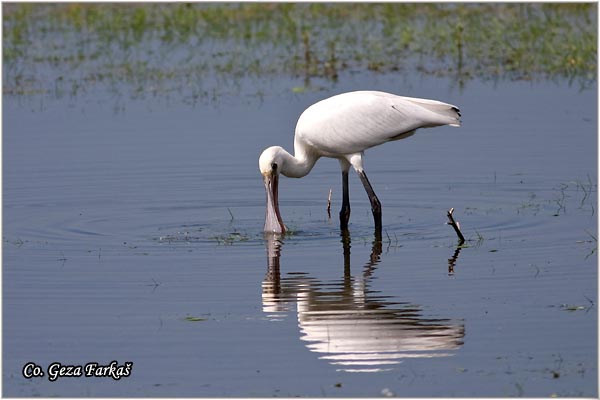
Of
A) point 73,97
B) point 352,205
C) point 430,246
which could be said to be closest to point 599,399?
point 430,246

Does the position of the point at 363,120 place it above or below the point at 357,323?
above

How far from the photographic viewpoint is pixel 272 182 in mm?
10062

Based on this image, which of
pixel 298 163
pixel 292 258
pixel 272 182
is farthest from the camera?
pixel 298 163

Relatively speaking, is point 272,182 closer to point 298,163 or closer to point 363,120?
point 298,163

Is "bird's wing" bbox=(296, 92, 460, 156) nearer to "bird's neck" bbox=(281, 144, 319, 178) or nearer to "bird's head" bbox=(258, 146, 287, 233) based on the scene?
"bird's neck" bbox=(281, 144, 319, 178)

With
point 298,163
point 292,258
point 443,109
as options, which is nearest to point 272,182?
point 298,163

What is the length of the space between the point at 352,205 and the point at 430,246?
6.47ft

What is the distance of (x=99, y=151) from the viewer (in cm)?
1317

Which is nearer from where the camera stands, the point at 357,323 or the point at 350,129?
the point at 357,323

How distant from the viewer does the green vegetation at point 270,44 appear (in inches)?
647

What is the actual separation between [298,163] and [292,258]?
1483 mm

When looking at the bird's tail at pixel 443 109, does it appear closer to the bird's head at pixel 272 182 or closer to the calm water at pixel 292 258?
the calm water at pixel 292 258

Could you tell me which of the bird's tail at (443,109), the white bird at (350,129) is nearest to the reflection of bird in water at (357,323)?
the white bird at (350,129)

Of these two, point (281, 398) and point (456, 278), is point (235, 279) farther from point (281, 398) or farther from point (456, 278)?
point (281, 398)
